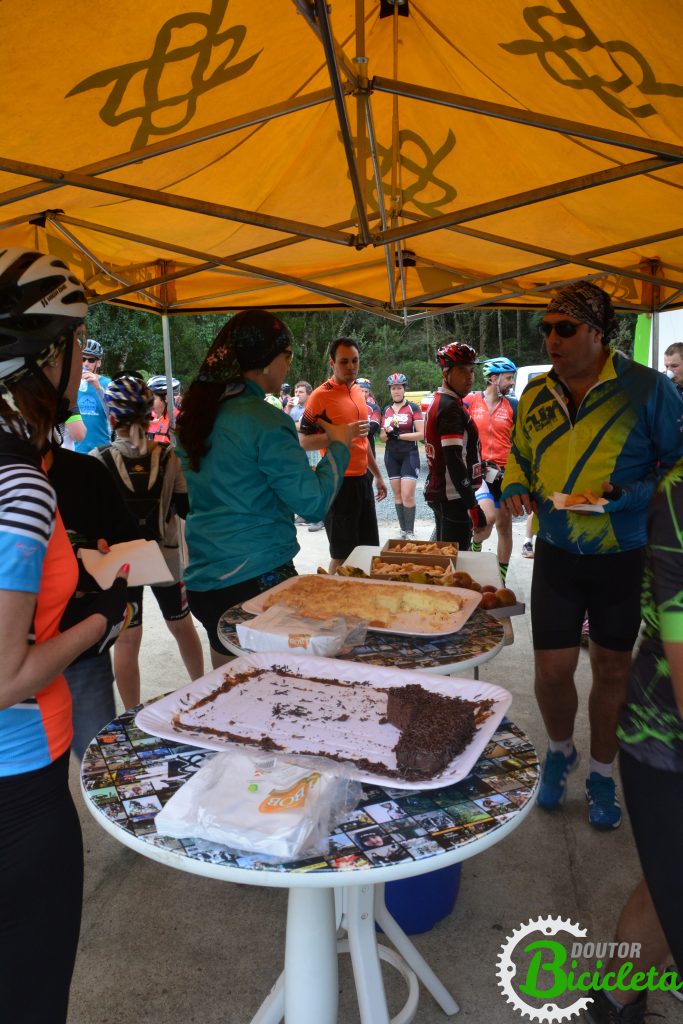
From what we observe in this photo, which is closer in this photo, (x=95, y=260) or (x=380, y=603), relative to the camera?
(x=380, y=603)

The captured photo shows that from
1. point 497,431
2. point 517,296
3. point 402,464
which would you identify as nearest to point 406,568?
point 517,296

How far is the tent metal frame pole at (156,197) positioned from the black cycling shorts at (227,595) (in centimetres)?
A: 147

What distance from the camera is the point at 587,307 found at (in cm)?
273

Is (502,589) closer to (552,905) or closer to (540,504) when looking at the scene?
(540,504)

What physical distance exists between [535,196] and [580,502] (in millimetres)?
1279

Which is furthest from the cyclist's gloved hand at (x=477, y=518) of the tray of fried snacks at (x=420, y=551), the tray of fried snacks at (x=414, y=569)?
the tray of fried snacks at (x=414, y=569)

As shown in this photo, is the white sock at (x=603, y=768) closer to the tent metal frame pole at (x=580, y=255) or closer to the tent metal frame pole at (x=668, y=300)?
the tent metal frame pole at (x=580, y=255)

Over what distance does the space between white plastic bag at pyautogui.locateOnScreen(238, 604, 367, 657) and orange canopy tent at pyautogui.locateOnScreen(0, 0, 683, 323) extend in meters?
1.69

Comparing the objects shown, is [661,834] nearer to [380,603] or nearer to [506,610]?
[380,603]

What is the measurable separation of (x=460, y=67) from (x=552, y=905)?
347 centimetres

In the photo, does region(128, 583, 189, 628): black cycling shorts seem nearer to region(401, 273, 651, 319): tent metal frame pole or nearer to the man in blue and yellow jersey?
the man in blue and yellow jersey

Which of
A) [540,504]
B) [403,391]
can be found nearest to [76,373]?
[540,504]

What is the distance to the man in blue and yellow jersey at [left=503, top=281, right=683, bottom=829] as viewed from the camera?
2729 mm

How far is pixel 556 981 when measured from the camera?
206cm
